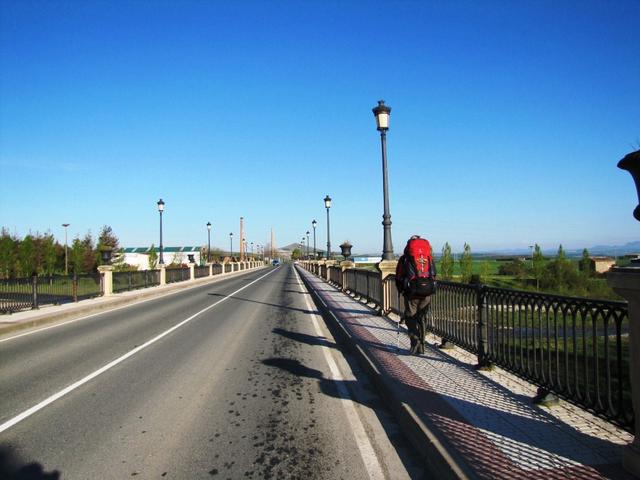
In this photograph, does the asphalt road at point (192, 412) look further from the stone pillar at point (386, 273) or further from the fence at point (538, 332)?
the stone pillar at point (386, 273)

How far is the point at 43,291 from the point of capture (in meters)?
16.8

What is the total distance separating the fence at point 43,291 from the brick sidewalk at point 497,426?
1418cm

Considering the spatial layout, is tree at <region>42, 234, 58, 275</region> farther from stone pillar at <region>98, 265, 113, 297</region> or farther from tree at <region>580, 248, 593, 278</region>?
tree at <region>580, 248, 593, 278</region>

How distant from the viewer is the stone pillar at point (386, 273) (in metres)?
12.3

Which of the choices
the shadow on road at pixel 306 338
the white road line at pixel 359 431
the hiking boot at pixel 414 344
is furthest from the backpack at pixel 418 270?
the shadow on road at pixel 306 338

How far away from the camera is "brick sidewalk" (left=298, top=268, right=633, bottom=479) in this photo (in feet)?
11.3

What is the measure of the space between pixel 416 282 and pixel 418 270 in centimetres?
20

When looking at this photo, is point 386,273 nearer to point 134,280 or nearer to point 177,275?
point 134,280

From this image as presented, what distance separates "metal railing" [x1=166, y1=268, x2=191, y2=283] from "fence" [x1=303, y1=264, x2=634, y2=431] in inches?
1063

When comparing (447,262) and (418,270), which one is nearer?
(418,270)

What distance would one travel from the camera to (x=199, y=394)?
6.02m

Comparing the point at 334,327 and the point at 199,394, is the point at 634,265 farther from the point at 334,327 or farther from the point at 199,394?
the point at 334,327

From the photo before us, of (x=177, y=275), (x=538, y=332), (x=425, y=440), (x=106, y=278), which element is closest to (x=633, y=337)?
(x=425, y=440)

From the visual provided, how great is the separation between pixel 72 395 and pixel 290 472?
147 inches
